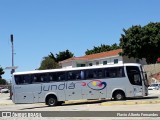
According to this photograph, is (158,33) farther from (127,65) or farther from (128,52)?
(127,65)

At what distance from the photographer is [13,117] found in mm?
15977

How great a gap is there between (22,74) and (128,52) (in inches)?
1686

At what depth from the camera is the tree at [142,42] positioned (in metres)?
70.9

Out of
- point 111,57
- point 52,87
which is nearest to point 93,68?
point 52,87

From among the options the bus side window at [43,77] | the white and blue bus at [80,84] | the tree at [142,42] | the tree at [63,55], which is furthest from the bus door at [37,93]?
the tree at [63,55]

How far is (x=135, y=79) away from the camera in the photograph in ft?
103

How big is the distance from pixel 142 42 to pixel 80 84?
4110 cm

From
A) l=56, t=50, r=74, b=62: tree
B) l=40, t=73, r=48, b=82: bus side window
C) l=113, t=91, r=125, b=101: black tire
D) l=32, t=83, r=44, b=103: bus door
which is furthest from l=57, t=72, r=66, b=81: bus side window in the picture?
l=56, t=50, r=74, b=62: tree

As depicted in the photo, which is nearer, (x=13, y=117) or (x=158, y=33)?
(x=13, y=117)

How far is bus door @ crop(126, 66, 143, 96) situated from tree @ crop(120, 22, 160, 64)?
39504mm

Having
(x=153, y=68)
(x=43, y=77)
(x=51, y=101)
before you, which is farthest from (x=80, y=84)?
(x=153, y=68)

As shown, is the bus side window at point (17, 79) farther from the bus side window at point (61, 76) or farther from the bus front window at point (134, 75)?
the bus front window at point (134, 75)

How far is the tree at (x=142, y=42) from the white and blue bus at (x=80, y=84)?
130 feet

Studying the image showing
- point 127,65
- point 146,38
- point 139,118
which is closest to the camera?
point 139,118
